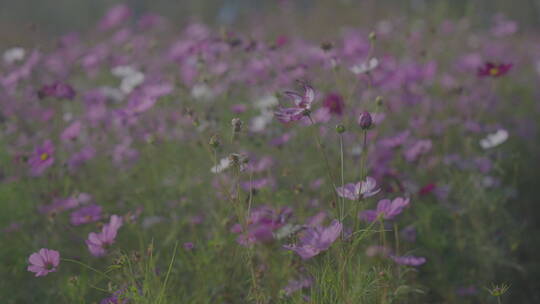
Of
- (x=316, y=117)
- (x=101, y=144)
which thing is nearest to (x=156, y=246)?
(x=316, y=117)

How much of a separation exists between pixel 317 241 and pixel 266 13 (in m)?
6.40

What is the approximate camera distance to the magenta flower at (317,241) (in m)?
1.07

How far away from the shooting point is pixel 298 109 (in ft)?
3.65

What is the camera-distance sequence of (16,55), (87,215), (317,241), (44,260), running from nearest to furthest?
(317,241), (44,260), (87,215), (16,55)

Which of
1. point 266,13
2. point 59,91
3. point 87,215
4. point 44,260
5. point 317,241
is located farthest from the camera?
point 266,13

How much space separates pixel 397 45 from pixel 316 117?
2207 mm

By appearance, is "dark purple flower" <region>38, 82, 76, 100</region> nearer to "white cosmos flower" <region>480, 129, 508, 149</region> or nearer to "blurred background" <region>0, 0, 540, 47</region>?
"blurred background" <region>0, 0, 540, 47</region>

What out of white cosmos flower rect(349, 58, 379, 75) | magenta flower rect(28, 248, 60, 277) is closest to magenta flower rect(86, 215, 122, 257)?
magenta flower rect(28, 248, 60, 277)

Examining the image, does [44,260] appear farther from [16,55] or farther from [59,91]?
[16,55]

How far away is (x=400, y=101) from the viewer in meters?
2.72

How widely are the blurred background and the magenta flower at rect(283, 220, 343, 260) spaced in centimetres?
225

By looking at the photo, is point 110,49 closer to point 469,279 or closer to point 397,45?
point 397,45

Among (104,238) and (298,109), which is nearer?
(298,109)

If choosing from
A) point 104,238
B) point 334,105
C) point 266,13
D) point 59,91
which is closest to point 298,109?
point 104,238
